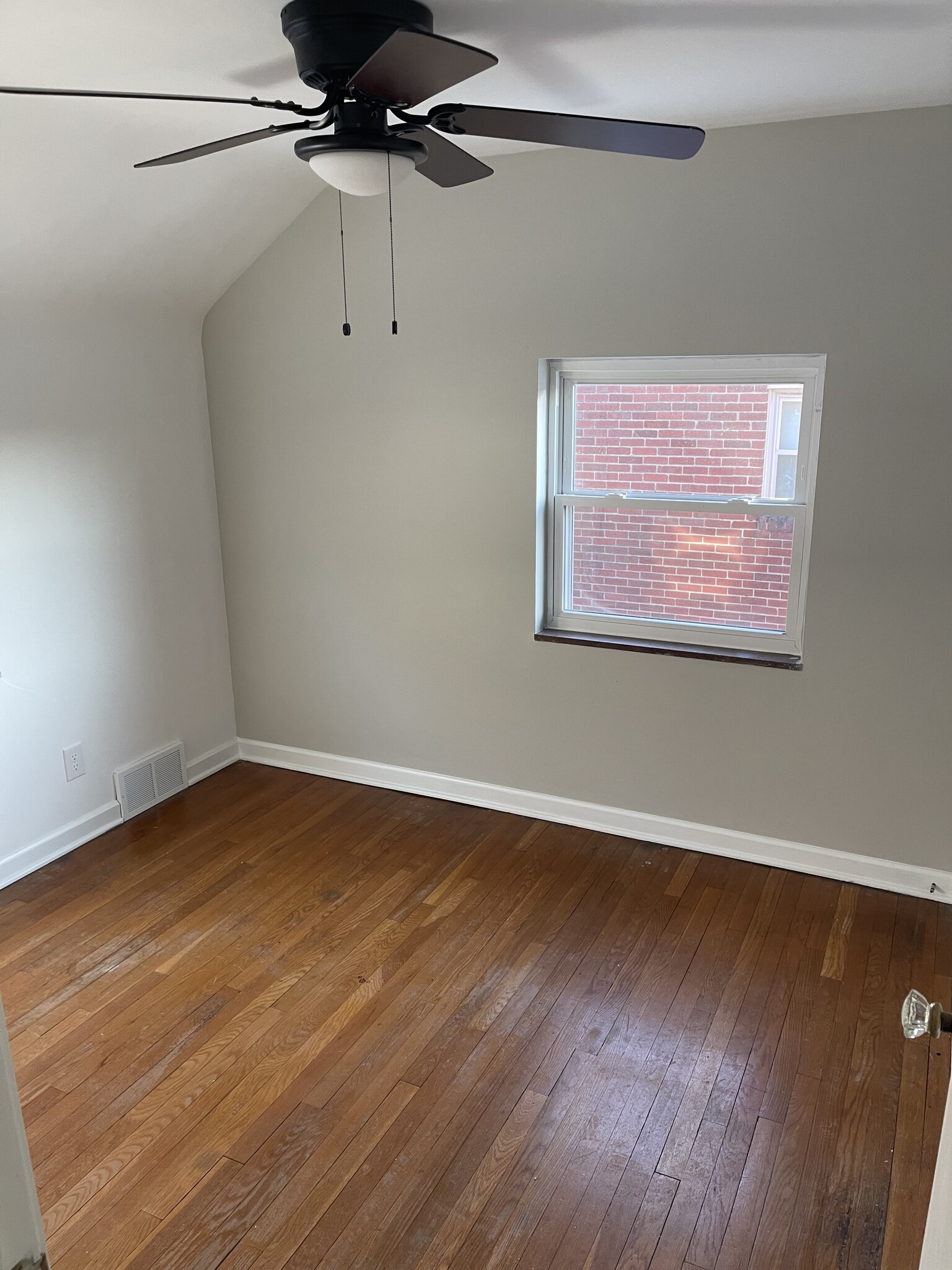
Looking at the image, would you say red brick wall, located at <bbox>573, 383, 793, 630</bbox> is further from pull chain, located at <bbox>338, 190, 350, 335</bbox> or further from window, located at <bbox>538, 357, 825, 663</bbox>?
pull chain, located at <bbox>338, 190, 350, 335</bbox>

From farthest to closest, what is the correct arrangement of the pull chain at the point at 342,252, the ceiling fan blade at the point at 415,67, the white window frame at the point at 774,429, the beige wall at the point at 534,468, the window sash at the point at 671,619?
the pull chain at the point at 342,252
the window sash at the point at 671,619
the white window frame at the point at 774,429
the beige wall at the point at 534,468
the ceiling fan blade at the point at 415,67

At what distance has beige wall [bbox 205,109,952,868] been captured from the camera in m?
2.97

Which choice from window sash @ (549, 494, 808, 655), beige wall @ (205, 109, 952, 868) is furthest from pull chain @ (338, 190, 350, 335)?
window sash @ (549, 494, 808, 655)

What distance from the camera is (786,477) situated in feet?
10.9

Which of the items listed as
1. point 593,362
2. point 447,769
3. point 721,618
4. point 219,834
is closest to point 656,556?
point 721,618

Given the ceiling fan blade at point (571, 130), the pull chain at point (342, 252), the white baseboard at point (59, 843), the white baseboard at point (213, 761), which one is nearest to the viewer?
the ceiling fan blade at point (571, 130)

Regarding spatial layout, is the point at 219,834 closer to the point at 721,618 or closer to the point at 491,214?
the point at 721,618

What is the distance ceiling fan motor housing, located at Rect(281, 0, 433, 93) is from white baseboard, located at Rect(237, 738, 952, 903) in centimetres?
274

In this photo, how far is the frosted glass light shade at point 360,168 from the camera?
6.23 ft

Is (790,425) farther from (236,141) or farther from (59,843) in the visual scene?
(59,843)

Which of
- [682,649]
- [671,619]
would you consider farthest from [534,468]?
[682,649]

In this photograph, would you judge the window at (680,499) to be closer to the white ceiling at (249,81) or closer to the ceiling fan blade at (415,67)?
the white ceiling at (249,81)

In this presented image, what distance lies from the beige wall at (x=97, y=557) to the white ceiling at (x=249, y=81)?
34 centimetres

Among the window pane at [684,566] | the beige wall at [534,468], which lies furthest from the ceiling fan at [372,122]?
the window pane at [684,566]
